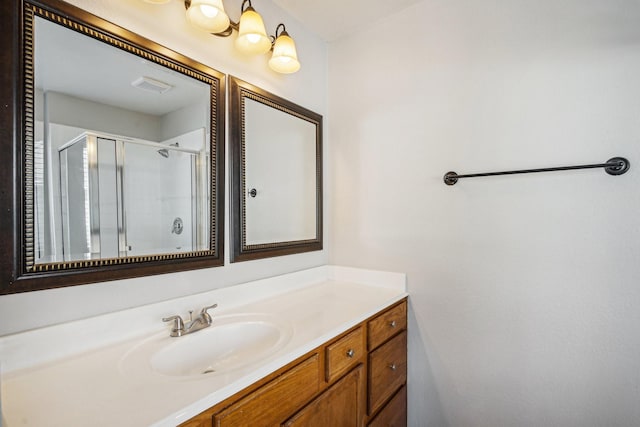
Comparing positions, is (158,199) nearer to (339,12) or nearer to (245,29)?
(245,29)

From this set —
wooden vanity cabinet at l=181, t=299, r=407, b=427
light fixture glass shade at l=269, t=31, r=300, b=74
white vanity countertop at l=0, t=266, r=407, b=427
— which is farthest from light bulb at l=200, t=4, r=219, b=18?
wooden vanity cabinet at l=181, t=299, r=407, b=427

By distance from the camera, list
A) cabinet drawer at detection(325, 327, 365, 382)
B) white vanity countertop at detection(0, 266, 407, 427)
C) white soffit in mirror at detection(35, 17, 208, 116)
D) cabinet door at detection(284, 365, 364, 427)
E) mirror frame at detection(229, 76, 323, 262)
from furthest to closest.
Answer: mirror frame at detection(229, 76, 323, 262), cabinet drawer at detection(325, 327, 365, 382), cabinet door at detection(284, 365, 364, 427), white soffit in mirror at detection(35, 17, 208, 116), white vanity countertop at detection(0, 266, 407, 427)

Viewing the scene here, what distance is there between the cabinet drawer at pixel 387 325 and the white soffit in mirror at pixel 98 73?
1267 mm

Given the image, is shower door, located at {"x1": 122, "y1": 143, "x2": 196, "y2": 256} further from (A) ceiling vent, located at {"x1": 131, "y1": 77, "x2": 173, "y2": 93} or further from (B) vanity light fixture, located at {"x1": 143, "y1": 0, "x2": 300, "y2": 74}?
(B) vanity light fixture, located at {"x1": 143, "y1": 0, "x2": 300, "y2": 74}

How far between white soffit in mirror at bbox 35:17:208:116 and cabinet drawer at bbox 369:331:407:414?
138 centimetres

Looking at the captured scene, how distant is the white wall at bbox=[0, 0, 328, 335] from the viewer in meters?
0.90

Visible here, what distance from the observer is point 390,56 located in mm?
1739

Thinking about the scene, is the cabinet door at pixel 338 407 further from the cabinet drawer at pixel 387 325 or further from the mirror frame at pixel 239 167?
the mirror frame at pixel 239 167

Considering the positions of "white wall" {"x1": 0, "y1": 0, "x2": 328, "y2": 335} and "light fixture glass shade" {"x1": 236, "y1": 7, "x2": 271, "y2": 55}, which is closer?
"white wall" {"x1": 0, "y1": 0, "x2": 328, "y2": 335}

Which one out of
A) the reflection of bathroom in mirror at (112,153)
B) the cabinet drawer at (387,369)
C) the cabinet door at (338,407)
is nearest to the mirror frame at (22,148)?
the reflection of bathroom in mirror at (112,153)

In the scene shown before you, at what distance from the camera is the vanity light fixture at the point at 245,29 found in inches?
45.3

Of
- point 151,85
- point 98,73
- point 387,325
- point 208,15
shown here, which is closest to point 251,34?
point 208,15

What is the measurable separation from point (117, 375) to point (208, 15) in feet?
4.15

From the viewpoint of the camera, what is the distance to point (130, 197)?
107cm
